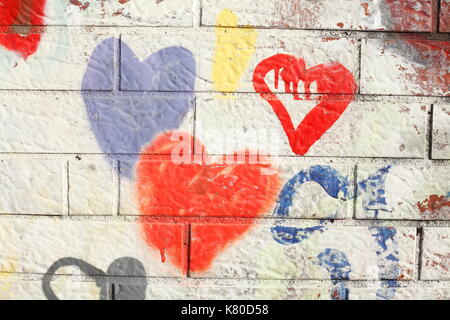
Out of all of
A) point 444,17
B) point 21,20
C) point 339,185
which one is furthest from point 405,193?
point 21,20

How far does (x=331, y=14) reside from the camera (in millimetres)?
1217

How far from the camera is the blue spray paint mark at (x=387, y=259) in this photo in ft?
4.13

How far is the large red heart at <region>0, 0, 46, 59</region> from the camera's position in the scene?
1213 mm

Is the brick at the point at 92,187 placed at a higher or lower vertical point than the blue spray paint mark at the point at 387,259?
higher

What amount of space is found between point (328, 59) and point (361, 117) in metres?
0.22

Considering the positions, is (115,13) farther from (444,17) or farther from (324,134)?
(444,17)

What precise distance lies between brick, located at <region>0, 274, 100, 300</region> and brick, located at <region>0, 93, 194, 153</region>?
17.8 inches

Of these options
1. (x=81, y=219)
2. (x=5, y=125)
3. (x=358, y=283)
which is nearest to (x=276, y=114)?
(x=358, y=283)

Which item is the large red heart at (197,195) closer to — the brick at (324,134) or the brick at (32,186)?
the brick at (324,134)

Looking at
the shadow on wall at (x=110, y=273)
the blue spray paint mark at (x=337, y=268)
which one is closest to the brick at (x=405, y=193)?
the blue spray paint mark at (x=337, y=268)

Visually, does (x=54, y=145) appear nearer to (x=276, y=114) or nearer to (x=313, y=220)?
(x=276, y=114)

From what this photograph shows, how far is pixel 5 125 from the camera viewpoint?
1238 millimetres

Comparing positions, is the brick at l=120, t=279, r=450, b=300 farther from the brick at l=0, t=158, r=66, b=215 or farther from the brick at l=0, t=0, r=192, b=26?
the brick at l=0, t=0, r=192, b=26

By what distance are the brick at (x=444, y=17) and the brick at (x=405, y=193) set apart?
0.45 meters
